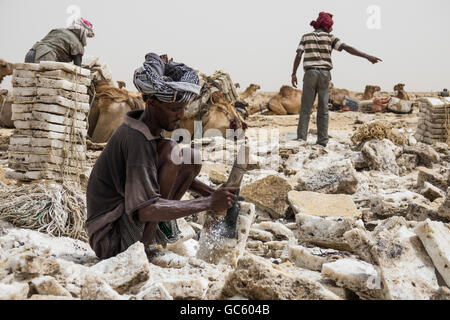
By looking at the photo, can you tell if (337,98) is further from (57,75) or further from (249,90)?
(57,75)

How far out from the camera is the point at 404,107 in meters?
14.9

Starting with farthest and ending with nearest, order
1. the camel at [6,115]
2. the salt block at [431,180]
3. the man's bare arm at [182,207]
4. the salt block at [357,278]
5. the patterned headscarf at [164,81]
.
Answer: the camel at [6,115], the salt block at [431,180], the patterned headscarf at [164,81], the man's bare arm at [182,207], the salt block at [357,278]

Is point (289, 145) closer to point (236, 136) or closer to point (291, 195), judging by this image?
point (236, 136)

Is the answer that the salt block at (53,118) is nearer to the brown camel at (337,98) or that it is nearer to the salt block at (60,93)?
the salt block at (60,93)

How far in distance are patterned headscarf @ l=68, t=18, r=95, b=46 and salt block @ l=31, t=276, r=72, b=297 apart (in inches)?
214

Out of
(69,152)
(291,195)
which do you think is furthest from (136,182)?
(69,152)

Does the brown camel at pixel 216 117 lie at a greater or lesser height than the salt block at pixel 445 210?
greater

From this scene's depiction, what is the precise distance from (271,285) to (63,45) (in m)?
5.67

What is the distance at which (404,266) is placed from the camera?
2600 mm

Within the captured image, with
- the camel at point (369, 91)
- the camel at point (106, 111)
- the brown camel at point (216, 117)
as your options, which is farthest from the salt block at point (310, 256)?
the camel at point (369, 91)

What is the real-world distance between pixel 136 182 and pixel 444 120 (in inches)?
312

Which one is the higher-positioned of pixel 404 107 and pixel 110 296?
pixel 404 107

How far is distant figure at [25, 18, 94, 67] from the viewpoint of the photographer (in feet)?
21.1

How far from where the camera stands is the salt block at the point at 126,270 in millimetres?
2213
